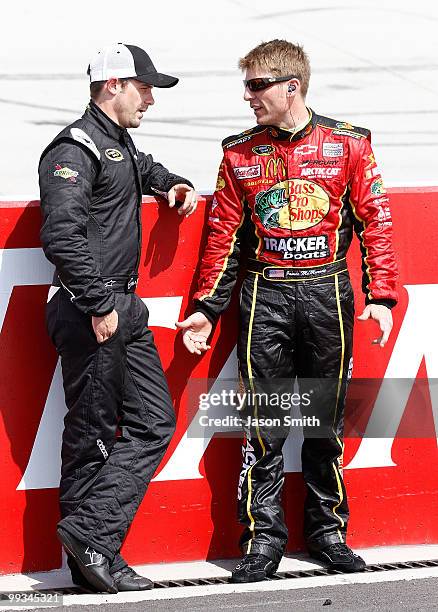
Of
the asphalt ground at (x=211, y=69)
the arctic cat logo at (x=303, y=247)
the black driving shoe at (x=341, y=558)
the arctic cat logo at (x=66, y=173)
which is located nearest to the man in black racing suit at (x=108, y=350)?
the arctic cat logo at (x=66, y=173)

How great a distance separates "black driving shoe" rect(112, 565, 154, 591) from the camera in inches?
196

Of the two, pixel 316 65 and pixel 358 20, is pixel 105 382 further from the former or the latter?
pixel 358 20

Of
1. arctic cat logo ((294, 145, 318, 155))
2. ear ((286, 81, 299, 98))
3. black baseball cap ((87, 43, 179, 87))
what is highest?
ear ((286, 81, 299, 98))

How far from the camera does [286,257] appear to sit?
510cm

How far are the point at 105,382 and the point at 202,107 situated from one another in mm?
11424

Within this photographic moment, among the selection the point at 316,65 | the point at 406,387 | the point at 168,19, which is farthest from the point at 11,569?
the point at 168,19

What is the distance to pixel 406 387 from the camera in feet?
18.3

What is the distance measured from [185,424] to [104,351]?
0.74m

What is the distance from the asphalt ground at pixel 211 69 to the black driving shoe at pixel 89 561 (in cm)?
755

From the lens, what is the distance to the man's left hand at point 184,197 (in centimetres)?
514

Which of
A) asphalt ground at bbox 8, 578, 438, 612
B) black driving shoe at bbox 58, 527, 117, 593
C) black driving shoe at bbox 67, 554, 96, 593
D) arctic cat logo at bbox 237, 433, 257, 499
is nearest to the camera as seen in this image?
asphalt ground at bbox 8, 578, 438, 612

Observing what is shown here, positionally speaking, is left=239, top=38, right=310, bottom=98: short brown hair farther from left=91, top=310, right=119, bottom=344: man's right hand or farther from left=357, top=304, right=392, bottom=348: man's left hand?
left=91, top=310, right=119, bottom=344: man's right hand

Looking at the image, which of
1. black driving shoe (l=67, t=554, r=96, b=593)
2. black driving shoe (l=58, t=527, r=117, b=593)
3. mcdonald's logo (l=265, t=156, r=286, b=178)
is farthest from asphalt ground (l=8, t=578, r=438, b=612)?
mcdonald's logo (l=265, t=156, r=286, b=178)

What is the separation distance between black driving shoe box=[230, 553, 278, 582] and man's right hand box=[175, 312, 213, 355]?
2.96ft
